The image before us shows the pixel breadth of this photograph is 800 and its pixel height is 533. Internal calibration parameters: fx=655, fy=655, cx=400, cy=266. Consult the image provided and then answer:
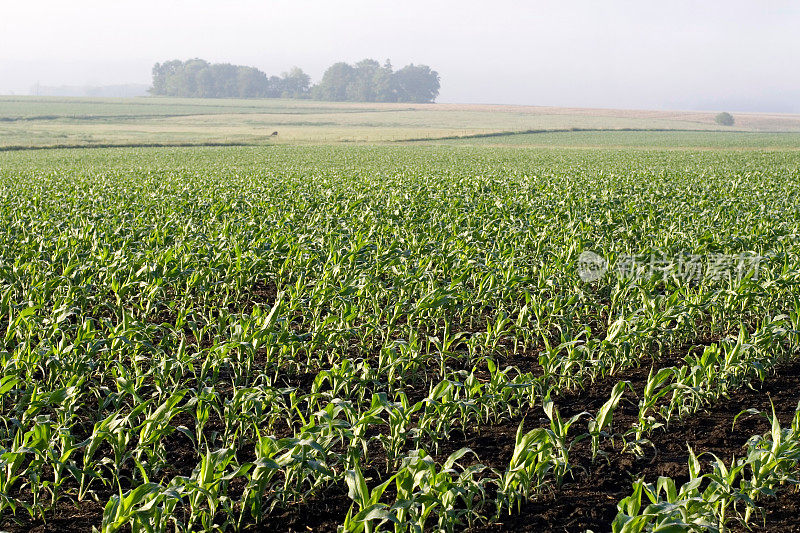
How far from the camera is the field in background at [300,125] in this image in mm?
60062

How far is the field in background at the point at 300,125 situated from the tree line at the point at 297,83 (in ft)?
123

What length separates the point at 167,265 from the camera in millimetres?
7906

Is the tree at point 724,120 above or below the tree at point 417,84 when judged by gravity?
below

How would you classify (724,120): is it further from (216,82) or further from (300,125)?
(216,82)

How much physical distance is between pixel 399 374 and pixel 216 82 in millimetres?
171733

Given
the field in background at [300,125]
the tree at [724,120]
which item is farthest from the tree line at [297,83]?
the tree at [724,120]

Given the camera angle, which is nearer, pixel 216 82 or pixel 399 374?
pixel 399 374

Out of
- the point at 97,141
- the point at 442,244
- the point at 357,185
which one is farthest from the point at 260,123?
the point at 442,244

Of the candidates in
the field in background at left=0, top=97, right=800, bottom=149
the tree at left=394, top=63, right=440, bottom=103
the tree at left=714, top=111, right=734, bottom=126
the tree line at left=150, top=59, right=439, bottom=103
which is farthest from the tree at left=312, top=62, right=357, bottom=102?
the tree at left=714, top=111, right=734, bottom=126

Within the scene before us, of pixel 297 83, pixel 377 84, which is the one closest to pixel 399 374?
pixel 377 84

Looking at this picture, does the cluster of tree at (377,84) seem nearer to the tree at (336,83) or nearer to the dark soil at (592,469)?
the tree at (336,83)

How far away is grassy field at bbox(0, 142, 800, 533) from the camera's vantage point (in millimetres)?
3525

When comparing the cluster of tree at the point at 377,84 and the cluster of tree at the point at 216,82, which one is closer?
the cluster of tree at the point at 216,82

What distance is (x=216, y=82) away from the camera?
539 feet
